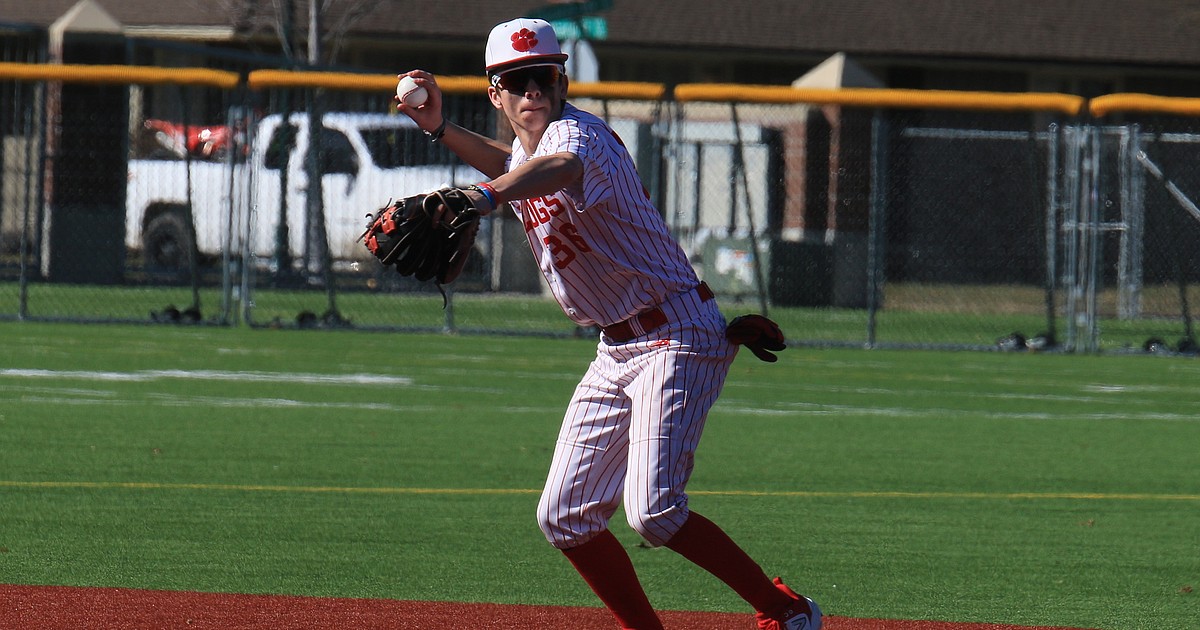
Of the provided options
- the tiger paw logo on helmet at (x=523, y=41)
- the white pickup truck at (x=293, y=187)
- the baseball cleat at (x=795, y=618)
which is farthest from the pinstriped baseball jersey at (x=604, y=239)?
the white pickup truck at (x=293, y=187)

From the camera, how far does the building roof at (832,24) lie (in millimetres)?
35312

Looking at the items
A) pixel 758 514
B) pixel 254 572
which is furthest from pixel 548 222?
pixel 758 514

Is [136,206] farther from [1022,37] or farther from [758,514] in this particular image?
[1022,37]

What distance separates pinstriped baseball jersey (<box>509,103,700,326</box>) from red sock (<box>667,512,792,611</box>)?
2.19 feet

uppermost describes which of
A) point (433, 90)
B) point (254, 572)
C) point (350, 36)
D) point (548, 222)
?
point (350, 36)

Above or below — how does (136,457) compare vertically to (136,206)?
below

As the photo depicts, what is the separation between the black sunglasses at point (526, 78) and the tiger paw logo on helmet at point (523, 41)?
0.20ft

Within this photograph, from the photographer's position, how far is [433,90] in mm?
5590

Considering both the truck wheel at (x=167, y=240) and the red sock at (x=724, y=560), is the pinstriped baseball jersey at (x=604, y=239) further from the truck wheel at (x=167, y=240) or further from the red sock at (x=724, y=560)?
the truck wheel at (x=167, y=240)

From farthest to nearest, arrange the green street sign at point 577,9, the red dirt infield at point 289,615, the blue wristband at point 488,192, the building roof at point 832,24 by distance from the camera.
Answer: the building roof at point 832,24, the green street sign at point 577,9, the red dirt infield at point 289,615, the blue wristband at point 488,192

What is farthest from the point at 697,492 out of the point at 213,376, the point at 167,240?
the point at 167,240

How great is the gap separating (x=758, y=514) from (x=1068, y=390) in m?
6.33

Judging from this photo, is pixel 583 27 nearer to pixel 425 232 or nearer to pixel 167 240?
pixel 167 240

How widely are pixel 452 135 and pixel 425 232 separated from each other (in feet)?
3.81
